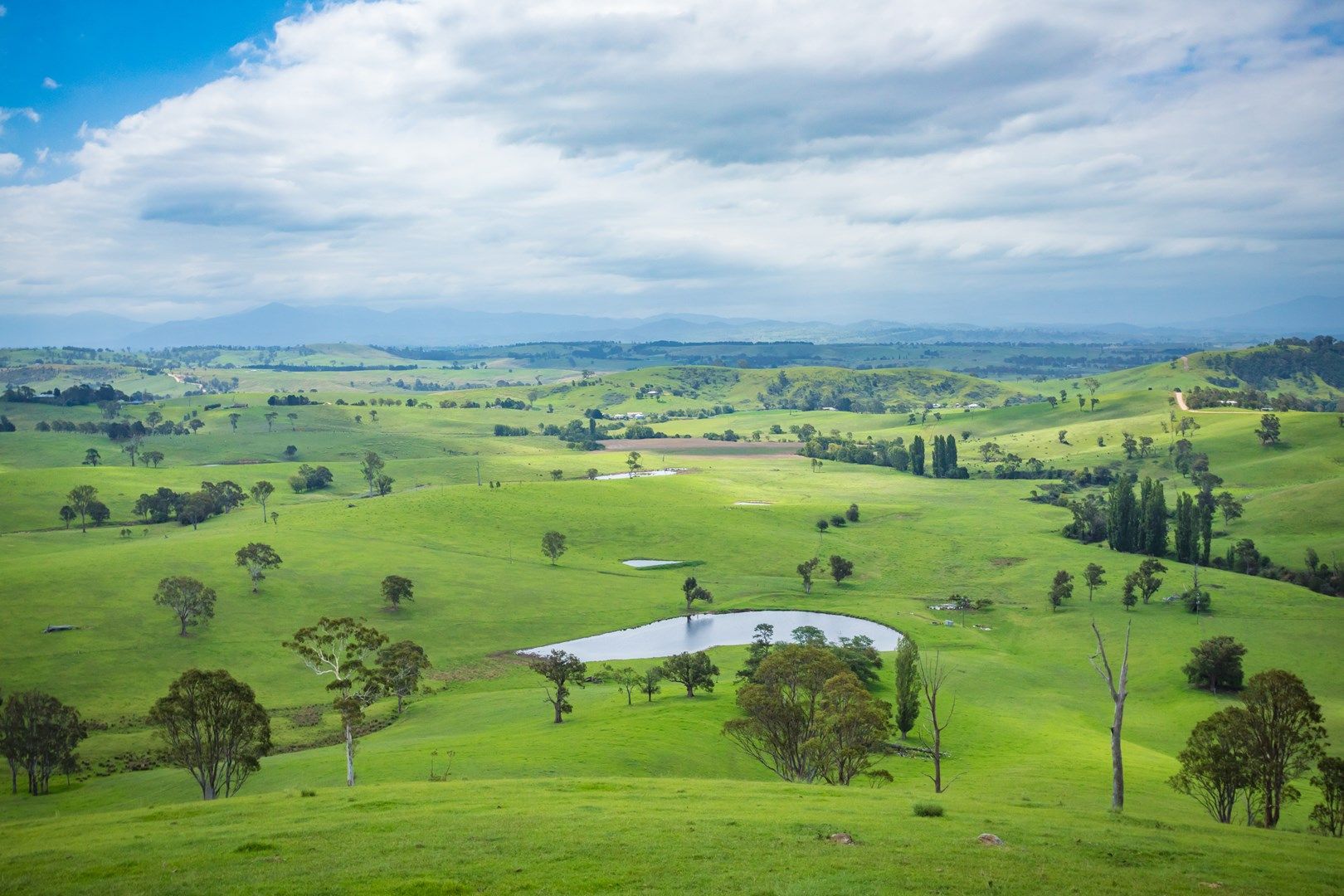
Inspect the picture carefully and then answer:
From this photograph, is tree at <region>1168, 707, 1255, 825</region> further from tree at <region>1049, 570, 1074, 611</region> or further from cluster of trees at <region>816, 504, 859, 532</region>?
cluster of trees at <region>816, 504, 859, 532</region>

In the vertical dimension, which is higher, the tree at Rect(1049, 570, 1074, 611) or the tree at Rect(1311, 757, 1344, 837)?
the tree at Rect(1311, 757, 1344, 837)

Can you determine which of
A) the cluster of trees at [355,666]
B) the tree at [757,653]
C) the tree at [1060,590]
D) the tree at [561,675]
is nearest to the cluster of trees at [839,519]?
the tree at [1060,590]

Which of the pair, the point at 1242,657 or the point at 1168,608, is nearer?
the point at 1242,657

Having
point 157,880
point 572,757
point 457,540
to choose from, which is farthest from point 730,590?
point 157,880

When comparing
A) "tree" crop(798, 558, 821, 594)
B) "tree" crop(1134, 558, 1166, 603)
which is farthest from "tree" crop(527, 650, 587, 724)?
"tree" crop(1134, 558, 1166, 603)

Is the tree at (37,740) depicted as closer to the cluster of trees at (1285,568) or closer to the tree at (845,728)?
the tree at (845,728)

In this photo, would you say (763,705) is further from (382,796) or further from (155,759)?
(155,759)
